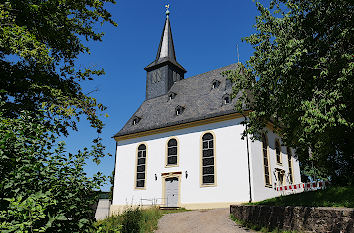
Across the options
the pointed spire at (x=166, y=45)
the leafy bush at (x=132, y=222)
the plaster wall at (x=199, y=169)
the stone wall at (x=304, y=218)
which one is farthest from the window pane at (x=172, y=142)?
the stone wall at (x=304, y=218)

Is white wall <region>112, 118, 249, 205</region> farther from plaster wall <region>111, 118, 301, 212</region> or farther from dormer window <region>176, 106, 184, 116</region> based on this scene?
dormer window <region>176, 106, 184, 116</region>

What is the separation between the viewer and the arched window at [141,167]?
2508 centimetres

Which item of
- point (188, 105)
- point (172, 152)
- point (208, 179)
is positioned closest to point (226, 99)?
point (188, 105)

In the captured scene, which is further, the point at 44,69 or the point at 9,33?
the point at 44,69

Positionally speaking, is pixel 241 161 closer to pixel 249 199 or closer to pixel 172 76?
pixel 249 199

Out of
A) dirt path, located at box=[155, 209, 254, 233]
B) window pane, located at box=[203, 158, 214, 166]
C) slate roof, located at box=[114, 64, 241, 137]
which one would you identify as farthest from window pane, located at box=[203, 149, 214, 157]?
dirt path, located at box=[155, 209, 254, 233]

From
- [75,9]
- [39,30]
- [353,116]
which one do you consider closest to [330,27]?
[353,116]

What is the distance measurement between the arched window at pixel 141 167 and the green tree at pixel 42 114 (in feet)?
52.2

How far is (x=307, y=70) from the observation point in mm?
10469

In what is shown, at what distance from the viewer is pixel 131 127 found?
91.9 feet

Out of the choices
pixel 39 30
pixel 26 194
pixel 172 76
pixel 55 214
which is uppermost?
pixel 172 76

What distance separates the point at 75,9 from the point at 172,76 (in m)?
22.3

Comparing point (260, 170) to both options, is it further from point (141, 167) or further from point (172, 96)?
point (172, 96)

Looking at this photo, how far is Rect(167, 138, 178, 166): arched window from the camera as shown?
23.5 meters
